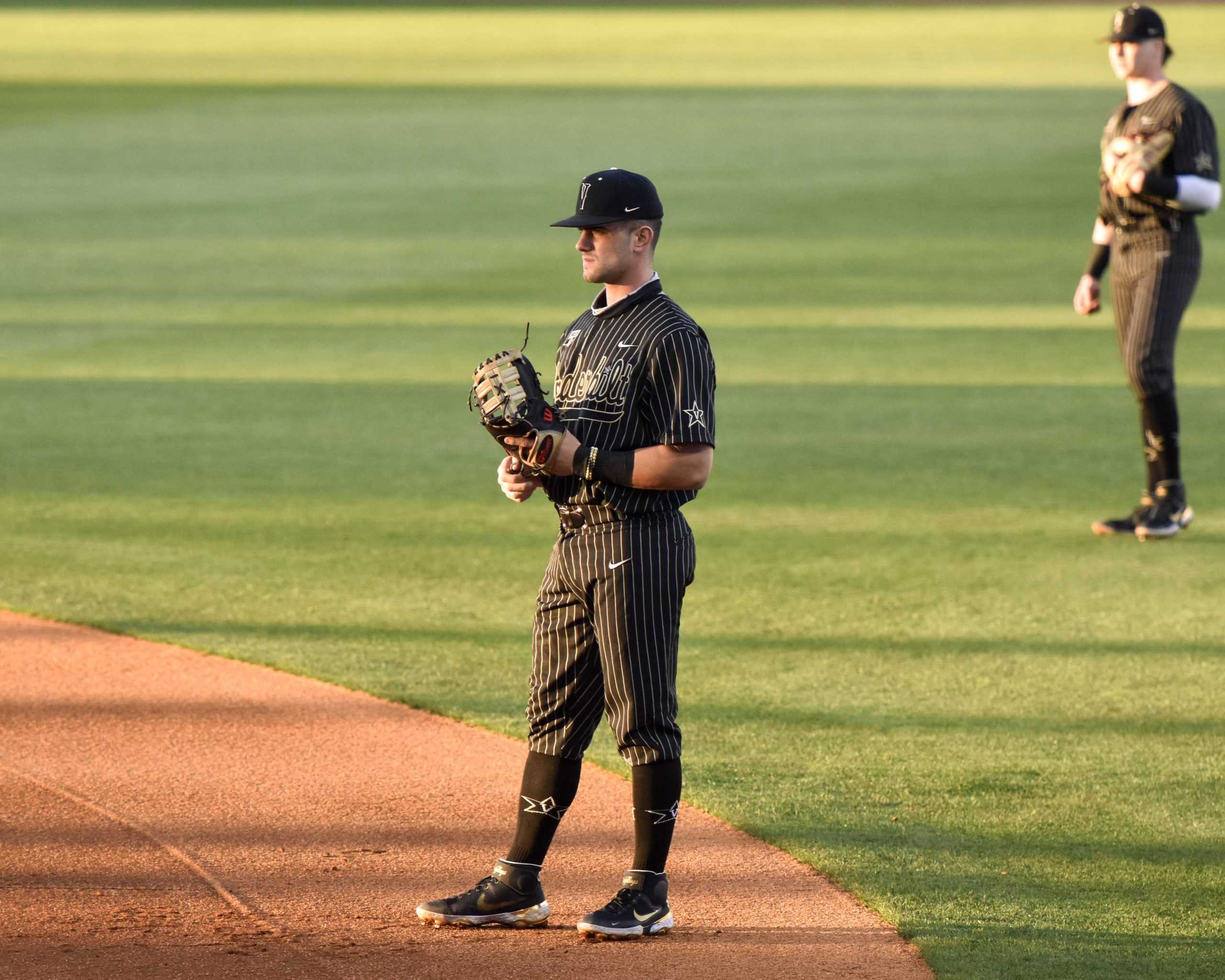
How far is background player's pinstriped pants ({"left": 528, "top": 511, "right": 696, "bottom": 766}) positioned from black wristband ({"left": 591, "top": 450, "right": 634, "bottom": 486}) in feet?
0.52

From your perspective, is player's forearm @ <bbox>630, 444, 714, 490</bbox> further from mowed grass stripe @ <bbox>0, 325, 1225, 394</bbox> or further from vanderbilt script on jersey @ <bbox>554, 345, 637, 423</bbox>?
mowed grass stripe @ <bbox>0, 325, 1225, 394</bbox>

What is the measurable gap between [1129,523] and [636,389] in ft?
18.7

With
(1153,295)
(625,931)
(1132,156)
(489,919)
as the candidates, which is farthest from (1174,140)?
(489,919)

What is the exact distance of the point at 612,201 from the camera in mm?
5031

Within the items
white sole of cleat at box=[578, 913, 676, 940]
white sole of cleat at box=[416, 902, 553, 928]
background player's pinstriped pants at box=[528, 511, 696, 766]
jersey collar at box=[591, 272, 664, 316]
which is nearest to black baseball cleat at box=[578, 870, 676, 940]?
white sole of cleat at box=[578, 913, 676, 940]

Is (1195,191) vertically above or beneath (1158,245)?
above

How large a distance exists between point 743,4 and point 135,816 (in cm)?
6857

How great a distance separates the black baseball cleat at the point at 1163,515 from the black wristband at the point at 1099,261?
1162mm

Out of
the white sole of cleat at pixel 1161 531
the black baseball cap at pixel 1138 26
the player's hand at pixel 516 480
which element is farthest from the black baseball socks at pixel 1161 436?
the player's hand at pixel 516 480

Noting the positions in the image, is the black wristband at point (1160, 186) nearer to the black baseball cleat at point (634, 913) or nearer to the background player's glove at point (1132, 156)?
the background player's glove at point (1132, 156)

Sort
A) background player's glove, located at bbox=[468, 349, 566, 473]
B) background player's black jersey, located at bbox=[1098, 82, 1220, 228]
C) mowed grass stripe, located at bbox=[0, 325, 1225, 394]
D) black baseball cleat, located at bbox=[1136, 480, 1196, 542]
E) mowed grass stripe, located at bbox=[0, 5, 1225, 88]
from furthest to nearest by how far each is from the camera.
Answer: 1. mowed grass stripe, located at bbox=[0, 5, 1225, 88]
2. mowed grass stripe, located at bbox=[0, 325, 1225, 394]
3. black baseball cleat, located at bbox=[1136, 480, 1196, 542]
4. background player's black jersey, located at bbox=[1098, 82, 1220, 228]
5. background player's glove, located at bbox=[468, 349, 566, 473]

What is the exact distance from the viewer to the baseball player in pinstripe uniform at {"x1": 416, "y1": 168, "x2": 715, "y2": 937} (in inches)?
200

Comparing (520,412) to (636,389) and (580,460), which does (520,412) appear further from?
(636,389)

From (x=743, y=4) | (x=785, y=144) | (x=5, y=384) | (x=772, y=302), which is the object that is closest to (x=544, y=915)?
(x=5, y=384)
